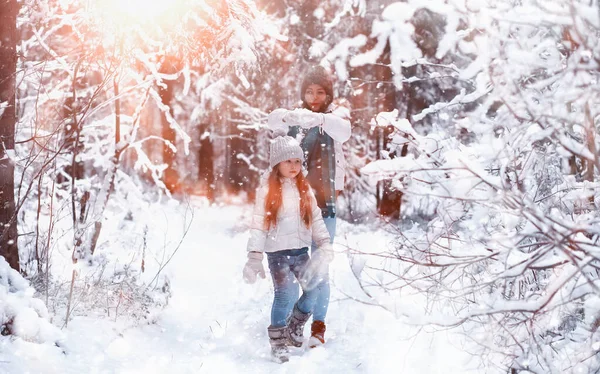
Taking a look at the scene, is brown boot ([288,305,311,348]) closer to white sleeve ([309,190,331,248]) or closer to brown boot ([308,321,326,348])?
brown boot ([308,321,326,348])

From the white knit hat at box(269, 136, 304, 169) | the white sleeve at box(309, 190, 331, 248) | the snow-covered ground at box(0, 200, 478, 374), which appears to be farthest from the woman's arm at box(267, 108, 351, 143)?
the snow-covered ground at box(0, 200, 478, 374)

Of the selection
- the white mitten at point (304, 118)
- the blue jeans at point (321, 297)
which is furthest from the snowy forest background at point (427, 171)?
the white mitten at point (304, 118)

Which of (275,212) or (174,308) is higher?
(275,212)

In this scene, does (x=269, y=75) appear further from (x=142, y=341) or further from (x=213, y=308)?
(x=142, y=341)

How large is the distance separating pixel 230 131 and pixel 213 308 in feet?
43.5

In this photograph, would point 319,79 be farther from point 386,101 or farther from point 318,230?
point 386,101

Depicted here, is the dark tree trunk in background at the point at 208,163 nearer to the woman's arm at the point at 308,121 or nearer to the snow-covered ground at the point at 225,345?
the snow-covered ground at the point at 225,345

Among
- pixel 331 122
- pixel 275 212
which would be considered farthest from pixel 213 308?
pixel 331 122

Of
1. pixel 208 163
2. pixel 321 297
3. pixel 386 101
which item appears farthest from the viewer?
pixel 208 163

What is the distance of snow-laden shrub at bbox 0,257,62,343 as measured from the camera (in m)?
3.44

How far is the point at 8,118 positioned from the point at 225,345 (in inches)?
Answer: 99.9

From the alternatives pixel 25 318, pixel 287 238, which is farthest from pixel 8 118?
pixel 287 238

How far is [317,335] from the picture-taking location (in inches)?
177

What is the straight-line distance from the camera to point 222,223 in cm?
1396
